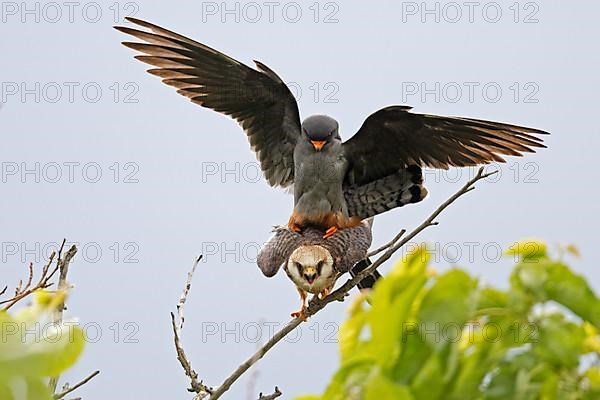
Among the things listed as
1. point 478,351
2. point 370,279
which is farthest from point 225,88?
point 478,351

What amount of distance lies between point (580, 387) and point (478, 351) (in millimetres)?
109

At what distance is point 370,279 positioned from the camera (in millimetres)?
4887

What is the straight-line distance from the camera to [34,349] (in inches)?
30.2

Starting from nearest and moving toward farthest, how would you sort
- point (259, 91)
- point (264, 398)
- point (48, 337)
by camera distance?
1. point (48, 337)
2. point (264, 398)
3. point (259, 91)

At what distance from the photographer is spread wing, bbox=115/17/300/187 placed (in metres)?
5.36

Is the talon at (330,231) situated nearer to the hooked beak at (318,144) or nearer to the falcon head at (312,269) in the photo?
the falcon head at (312,269)

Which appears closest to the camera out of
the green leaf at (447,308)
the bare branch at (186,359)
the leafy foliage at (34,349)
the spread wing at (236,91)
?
the leafy foliage at (34,349)

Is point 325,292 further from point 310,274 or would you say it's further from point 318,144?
point 318,144

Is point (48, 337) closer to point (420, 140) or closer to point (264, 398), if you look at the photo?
point (264, 398)

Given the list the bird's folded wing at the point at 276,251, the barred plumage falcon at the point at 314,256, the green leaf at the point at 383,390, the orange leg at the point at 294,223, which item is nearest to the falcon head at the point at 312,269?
the barred plumage falcon at the point at 314,256

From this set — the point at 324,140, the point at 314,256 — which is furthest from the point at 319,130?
the point at 314,256

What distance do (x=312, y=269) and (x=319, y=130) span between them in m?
1.16

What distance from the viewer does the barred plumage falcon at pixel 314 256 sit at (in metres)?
4.14

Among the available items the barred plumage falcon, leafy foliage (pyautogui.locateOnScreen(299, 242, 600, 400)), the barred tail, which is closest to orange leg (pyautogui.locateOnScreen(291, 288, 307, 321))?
the barred plumage falcon
